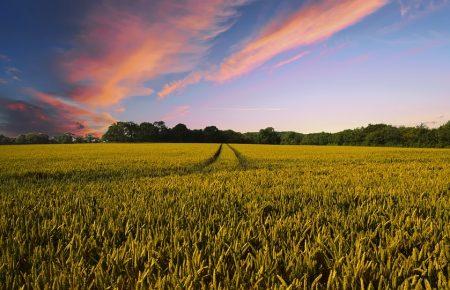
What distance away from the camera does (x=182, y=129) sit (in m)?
137

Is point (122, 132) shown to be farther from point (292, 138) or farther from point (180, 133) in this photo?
point (292, 138)

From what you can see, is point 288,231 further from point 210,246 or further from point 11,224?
point 11,224

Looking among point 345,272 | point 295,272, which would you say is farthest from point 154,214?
point 345,272

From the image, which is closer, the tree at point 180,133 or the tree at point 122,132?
the tree at point 180,133

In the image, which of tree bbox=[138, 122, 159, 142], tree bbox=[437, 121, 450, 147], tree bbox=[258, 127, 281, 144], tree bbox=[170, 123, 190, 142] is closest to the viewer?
tree bbox=[437, 121, 450, 147]

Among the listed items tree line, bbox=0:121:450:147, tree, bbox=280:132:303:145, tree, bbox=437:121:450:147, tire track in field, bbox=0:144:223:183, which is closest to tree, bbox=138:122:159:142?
tree line, bbox=0:121:450:147

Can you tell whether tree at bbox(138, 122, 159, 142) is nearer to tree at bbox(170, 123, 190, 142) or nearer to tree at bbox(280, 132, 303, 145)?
tree at bbox(170, 123, 190, 142)

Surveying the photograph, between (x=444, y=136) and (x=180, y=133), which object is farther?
(x=180, y=133)

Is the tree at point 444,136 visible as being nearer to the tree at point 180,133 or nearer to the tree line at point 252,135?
the tree line at point 252,135

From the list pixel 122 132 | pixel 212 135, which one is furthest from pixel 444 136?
pixel 122 132

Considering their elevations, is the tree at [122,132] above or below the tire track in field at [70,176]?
above

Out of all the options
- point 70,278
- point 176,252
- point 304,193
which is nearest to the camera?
point 70,278

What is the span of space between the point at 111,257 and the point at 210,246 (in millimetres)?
875

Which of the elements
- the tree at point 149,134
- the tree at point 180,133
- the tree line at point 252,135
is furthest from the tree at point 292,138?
the tree at point 149,134
